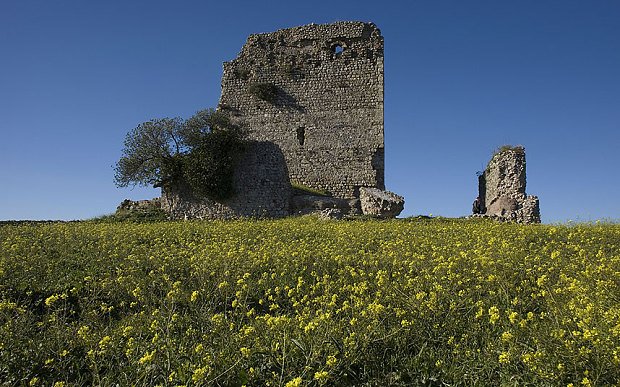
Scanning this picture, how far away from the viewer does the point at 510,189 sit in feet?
65.1

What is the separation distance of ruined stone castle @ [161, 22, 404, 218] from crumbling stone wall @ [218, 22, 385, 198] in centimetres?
5

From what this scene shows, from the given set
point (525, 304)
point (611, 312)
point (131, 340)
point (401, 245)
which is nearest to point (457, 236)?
point (401, 245)

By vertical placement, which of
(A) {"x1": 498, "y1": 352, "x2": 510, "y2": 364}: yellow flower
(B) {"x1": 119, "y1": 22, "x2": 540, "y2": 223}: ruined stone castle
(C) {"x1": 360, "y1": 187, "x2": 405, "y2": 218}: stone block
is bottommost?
(A) {"x1": 498, "y1": 352, "x2": 510, "y2": 364}: yellow flower

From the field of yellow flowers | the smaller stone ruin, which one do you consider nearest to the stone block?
the smaller stone ruin

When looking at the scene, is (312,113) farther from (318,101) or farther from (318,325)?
(318,325)

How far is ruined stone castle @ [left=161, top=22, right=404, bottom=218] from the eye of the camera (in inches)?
909

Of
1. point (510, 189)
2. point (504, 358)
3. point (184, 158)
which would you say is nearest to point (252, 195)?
point (184, 158)

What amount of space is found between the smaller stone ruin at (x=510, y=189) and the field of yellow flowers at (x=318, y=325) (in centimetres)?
1204

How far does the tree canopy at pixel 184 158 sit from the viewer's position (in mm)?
20547

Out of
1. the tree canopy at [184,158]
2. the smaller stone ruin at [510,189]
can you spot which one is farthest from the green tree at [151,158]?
the smaller stone ruin at [510,189]

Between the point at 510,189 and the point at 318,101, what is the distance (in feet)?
32.9

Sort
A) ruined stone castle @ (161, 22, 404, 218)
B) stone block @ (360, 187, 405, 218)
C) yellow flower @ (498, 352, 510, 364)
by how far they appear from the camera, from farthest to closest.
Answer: ruined stone castle @ (161, 22, 404, 218) → stone block @ (360, 187, 405, 218) → yellow flower @ (498, 352, 510, 364)

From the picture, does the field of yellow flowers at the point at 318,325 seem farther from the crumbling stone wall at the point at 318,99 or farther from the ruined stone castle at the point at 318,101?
the crumbling stone wall at the point at 318,99

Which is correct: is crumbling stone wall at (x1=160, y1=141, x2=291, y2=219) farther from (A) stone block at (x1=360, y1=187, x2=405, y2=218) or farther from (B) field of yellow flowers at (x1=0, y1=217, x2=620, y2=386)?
(B) field of yellow flowers at (x1=0, y1=217, x2=620, y2=386)
